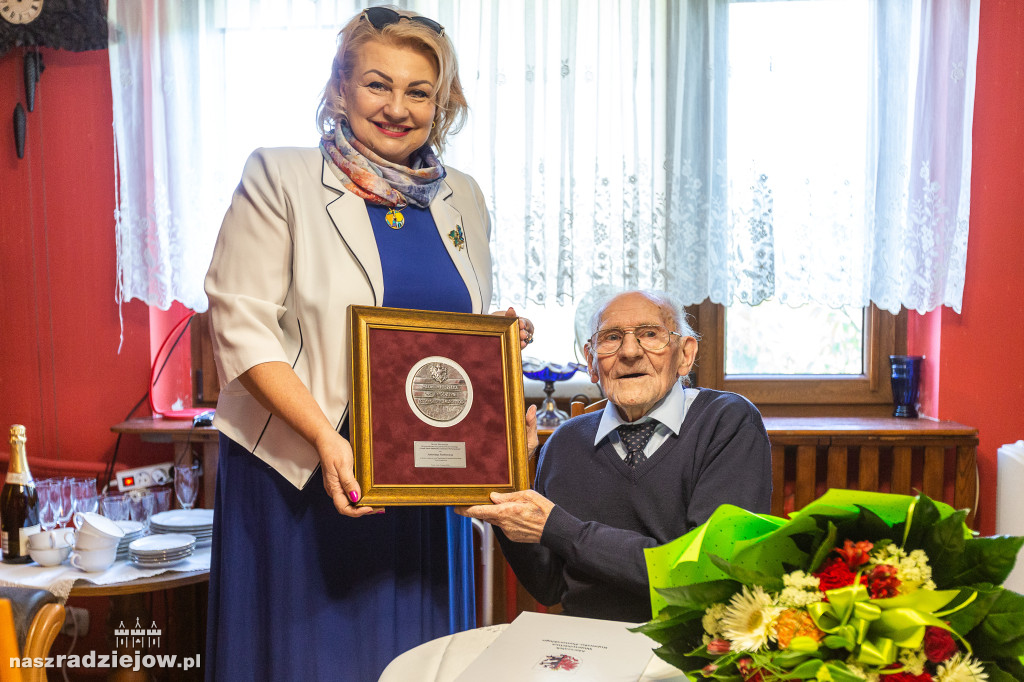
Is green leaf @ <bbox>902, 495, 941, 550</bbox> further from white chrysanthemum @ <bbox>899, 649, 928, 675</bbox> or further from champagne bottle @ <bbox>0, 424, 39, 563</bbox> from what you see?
champagne bottle @ <bbox>0, 424, 39, 563</bbox>

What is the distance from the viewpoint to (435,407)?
1353 mm

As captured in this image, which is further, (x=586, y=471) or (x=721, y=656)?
(x=586, y=471)

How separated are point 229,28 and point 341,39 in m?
1.67

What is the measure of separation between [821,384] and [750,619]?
249cm

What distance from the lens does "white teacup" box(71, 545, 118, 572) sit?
206 cm

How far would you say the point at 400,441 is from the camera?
1.30 metres

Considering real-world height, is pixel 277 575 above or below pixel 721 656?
below

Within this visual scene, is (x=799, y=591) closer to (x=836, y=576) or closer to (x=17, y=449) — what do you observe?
(x=836, y=576)

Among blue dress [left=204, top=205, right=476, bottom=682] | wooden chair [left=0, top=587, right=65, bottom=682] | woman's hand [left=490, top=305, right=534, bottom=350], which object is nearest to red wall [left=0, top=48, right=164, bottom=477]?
wooden chair [left=0, top=587, right=65, bottom=682]

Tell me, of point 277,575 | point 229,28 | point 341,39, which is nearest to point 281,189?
point 341,39

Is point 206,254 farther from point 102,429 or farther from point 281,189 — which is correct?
point 281,189

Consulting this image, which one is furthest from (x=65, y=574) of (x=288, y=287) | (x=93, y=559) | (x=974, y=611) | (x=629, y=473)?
(x=974, y=611)

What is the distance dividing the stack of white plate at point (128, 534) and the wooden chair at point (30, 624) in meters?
0.53

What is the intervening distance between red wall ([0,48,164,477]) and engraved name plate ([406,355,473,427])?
2032 millimetres
